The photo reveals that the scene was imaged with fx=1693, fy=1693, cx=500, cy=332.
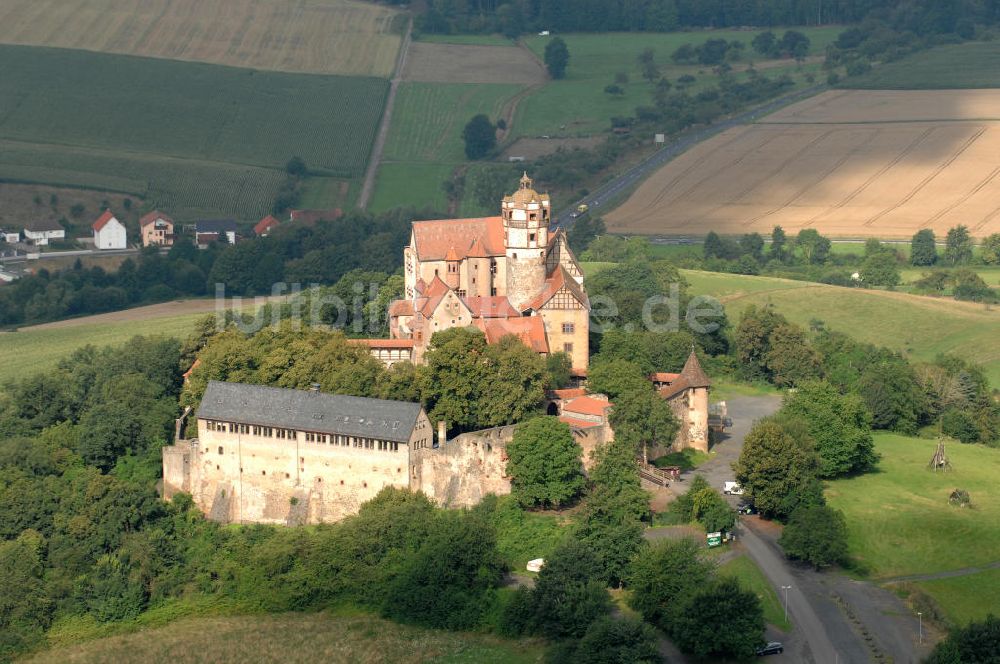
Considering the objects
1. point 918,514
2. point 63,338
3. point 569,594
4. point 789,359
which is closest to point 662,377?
point 789,359

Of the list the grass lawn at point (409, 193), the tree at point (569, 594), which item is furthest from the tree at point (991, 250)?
the tree at point (569, 594)

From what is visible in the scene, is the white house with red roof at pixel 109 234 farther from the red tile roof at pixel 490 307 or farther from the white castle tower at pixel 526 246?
the red tile roof at pixel 490 307

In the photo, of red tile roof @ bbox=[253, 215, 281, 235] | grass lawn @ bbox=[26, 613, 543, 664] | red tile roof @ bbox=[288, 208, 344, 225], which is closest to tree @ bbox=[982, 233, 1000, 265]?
red tile roof @ bbox=[288, 208, 344, 225]

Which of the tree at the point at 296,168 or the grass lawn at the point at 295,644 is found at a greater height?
the tree at the point at 296,168

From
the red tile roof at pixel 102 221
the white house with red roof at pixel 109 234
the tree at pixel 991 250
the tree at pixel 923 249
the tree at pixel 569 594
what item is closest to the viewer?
the tree at pixel 569 594

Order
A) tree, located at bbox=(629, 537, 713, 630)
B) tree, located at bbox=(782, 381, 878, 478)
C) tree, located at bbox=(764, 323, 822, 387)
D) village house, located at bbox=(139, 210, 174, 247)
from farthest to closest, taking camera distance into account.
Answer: village house, located at bbox=(139, 210, 174, 247) < tree, located at bbox=(764, 323, 822, 387) < tree, located at bbox=(782, 381, 878, 478) < tree, located at bbox=(629, 537, 713, 630)

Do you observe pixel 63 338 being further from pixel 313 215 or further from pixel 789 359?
pixel 789 359

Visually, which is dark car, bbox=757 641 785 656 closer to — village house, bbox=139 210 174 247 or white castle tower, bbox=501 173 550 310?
white castle tower, bbox=501 173 550 310
